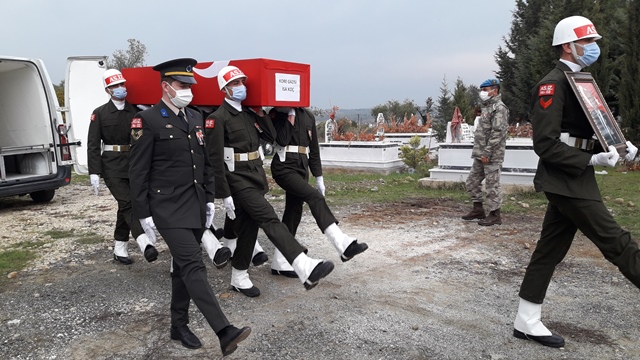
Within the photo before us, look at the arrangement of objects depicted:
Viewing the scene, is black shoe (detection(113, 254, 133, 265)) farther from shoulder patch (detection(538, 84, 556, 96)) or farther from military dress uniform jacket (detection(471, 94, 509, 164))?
military dress uniform jacket (detection(471, 94, 509, 164))

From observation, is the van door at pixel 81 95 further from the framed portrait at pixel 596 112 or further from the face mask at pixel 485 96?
the framed portrait at pixel 596 112

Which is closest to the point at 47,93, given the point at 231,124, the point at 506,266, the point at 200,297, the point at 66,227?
the point at 66,227

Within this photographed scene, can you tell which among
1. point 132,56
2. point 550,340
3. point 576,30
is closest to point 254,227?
point 550,340

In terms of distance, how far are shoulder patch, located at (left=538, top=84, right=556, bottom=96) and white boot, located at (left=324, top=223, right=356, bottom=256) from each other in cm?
168

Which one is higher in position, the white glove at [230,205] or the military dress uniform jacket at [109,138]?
the military dress uniform jacket at [109,138]

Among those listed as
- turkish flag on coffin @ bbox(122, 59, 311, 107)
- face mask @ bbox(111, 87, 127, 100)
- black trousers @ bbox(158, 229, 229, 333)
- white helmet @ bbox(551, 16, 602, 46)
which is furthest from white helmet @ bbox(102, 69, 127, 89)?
white helmet @ bbox(551, 16, 602, 46)

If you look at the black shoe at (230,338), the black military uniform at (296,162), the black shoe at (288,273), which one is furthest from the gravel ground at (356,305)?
the black military uniform at (296,162)

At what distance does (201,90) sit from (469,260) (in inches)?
122

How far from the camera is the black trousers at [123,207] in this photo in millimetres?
5137

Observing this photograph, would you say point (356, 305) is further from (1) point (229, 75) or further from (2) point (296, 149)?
(1) point (229, 75)

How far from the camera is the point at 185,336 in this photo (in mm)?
3531

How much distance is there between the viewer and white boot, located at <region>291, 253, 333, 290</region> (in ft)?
12.1

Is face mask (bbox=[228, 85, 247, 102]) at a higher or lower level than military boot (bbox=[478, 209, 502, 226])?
higher

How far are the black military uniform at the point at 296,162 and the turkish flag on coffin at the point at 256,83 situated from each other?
0.20 meters
